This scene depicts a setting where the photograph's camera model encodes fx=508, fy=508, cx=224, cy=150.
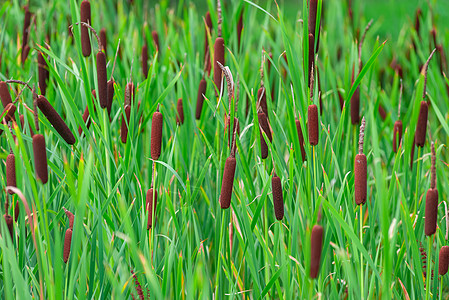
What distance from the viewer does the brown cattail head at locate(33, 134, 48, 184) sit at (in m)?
0.84

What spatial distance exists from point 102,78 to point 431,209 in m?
0.74

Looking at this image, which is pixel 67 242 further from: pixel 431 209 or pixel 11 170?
pixel 431 209

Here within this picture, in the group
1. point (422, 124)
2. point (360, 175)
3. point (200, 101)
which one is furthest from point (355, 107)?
point (360, 175)

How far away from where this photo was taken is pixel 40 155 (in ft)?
2.78

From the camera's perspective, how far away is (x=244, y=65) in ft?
6.29

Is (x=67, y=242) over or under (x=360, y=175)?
under

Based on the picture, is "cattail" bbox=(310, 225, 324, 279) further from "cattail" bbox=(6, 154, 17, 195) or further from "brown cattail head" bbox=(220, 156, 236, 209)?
"cattail" bbox=(6, 154, 17, 195)

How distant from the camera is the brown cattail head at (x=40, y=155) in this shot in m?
0.84

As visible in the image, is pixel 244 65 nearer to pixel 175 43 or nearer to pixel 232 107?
pixel 175 43

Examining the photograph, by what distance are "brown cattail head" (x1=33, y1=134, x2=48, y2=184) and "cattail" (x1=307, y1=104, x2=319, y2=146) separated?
504 millimetres

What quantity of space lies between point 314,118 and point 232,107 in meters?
0.17

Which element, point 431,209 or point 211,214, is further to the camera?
point 211,214

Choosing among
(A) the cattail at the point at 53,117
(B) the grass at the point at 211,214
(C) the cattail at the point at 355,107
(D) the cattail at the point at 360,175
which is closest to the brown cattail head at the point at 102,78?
(B) the grass at the point at 211,214

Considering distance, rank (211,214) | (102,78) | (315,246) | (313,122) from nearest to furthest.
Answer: (315,246) < (313,122) < (102,78) < (211,214)
